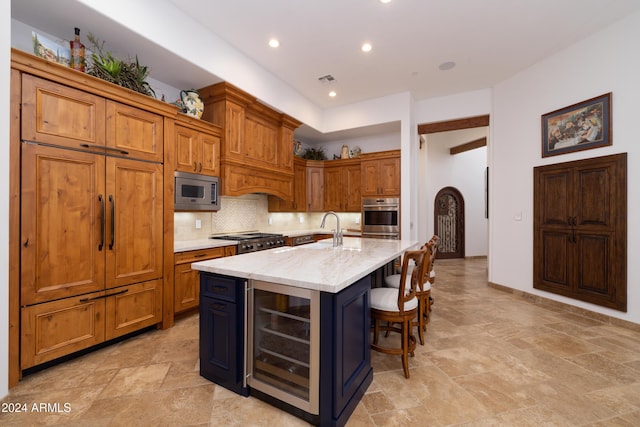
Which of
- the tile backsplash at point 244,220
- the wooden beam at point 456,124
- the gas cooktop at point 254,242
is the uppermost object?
the wooden beam at point 456,124

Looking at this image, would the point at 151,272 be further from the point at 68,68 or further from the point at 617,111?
the point at 617,111

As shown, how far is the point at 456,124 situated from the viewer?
16.1 ft

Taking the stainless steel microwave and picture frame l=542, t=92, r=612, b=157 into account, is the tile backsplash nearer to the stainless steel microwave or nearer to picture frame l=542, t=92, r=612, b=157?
the stainless steel microwave

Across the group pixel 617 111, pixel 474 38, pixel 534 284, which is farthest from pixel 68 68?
pixel 534 284

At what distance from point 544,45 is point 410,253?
3.62 m

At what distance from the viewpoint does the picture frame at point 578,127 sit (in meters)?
3.17

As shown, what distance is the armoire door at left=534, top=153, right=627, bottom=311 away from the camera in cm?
304

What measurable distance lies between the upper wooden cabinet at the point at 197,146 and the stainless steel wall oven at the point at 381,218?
286 cm

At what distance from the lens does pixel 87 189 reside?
2.25 meters

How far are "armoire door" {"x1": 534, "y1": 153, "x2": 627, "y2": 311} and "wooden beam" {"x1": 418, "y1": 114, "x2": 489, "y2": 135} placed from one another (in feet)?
4.34

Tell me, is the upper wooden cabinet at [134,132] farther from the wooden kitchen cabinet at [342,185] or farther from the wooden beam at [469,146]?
the wooden beam at [469,146]

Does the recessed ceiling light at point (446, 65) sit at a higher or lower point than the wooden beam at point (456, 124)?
higher

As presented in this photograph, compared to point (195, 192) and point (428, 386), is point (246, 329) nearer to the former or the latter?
point (428, 386)

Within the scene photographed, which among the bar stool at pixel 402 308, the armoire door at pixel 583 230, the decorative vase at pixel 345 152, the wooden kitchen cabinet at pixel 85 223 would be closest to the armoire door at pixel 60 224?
the wooden kitchen cabinet at pixel 85 223
